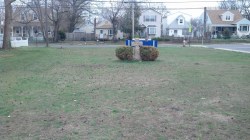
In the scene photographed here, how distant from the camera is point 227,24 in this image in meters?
67.2

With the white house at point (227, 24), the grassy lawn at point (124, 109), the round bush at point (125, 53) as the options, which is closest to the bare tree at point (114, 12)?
the white house at point (227, 24)

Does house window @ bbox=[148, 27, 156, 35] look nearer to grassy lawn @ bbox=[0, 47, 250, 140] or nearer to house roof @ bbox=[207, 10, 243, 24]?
house roof @ bbox=[207, 10, 243, 24]

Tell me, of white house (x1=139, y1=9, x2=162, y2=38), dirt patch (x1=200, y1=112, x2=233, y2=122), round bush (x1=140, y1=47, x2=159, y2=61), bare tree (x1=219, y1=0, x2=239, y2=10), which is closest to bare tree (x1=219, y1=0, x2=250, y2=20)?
bare tree (x1=219, y1=0, x2=239, y2=10)

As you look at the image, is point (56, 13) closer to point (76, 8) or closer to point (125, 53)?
point (76, 8)

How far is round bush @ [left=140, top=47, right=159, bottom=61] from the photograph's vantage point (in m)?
20.2

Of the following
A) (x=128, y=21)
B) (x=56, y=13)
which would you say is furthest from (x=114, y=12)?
(x=56, y=13)

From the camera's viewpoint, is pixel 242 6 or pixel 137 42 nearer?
pixel 137 42

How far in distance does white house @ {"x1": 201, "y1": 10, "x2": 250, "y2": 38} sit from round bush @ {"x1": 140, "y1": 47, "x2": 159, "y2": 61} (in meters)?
48.2

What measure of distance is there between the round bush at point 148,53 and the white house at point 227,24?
158 feet

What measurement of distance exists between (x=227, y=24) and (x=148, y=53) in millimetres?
51184

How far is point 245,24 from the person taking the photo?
65938mm

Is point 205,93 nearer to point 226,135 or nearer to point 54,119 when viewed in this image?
point 226,135

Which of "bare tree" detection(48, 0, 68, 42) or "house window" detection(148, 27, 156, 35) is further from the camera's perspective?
"house window" detection(148, 27, 156, 35)

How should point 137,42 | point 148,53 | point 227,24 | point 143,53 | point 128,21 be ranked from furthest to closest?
point 227,24 → point 128,21 → point 137,42 → point 143,53 → point 148,53
